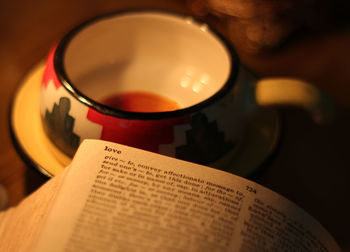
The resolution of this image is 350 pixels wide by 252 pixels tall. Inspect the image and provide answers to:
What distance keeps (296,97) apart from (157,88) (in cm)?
18

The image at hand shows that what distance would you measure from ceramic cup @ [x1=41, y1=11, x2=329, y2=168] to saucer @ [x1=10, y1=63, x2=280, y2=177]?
0.05 feet

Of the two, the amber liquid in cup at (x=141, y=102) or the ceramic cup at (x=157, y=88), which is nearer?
the ceramic cup at (x=157, y=88)

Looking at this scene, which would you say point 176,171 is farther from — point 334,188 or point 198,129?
point 334,188

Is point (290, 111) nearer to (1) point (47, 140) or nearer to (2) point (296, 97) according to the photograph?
(2) point (296, 97)

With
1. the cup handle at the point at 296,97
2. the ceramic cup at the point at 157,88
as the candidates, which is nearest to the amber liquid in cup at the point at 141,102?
the ceramic cup at the point at 157,88

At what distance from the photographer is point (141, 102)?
464 mm

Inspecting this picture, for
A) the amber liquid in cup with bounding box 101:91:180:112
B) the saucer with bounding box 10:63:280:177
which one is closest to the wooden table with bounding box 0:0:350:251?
the saucer with bounding box 10:63:280:177

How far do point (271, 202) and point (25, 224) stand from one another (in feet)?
0.66

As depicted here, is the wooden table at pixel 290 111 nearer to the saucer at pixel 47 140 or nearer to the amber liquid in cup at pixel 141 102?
the saucer at pixel 47 140

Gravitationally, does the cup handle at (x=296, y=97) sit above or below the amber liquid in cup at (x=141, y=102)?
above

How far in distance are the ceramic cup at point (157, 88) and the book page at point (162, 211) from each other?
24 millimetres

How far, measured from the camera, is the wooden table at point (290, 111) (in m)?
0.41

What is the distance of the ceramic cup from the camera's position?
1.09 feet

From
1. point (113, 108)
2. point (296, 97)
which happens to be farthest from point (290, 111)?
point (113, 108)
